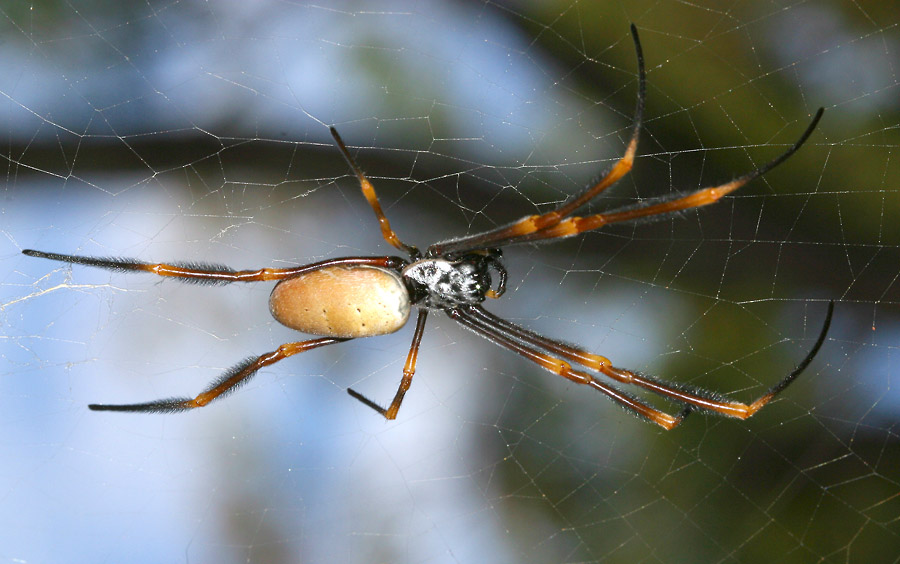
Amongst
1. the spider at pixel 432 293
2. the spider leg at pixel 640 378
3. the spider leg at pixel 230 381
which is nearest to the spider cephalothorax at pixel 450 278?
the spider at pixel 432 293

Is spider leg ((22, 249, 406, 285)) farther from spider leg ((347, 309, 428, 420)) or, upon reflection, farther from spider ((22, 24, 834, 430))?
spider leg ((347, 309, 428, 420))

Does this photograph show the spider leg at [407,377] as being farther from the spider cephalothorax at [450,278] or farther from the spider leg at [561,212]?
the spider leg at [561,212]

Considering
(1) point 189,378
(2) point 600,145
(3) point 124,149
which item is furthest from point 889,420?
(3) point 124,149

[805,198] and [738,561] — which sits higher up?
[805,198]

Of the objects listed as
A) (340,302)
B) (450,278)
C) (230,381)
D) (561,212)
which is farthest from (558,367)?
(230,381)

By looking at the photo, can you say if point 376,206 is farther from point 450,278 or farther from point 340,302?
point 450,278

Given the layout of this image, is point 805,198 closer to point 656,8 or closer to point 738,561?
point 656,8

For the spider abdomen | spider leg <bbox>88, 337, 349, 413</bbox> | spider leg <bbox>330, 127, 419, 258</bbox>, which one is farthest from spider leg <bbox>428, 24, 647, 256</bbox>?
spider leg <bbox>88, 337, 349, 413</bbox>
